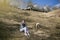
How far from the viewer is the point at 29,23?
2.92m

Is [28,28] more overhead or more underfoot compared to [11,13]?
more underfoot

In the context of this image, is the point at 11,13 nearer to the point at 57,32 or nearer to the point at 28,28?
the point at 28,28

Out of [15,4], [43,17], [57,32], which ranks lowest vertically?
[57,32]

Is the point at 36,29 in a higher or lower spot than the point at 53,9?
lower

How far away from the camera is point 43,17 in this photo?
2.97 metres

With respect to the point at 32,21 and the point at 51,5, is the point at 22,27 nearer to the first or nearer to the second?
the point at 32,21

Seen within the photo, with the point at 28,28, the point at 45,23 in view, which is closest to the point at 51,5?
the point at 45,23

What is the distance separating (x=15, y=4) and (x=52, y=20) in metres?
0.57

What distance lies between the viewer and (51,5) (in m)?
3.01

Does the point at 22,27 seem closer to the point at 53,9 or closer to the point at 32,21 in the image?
the point at 32,21

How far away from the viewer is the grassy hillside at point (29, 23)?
284 centimetres

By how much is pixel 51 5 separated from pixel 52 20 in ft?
0.72

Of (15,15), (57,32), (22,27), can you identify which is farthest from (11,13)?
(57,32)

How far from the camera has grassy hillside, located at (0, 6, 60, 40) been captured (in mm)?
2839
